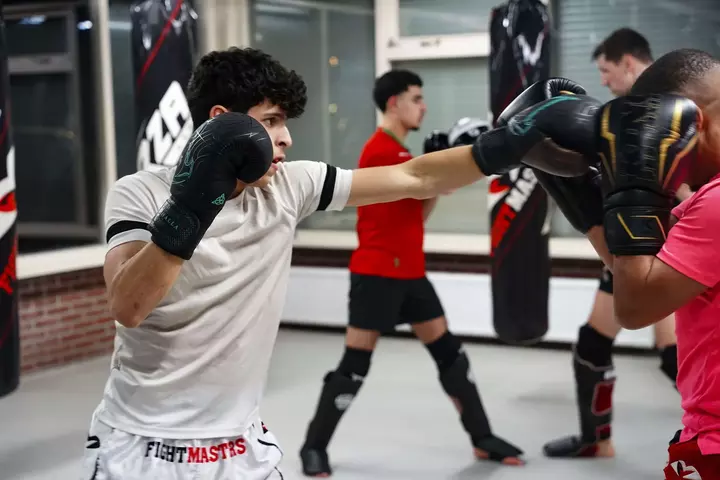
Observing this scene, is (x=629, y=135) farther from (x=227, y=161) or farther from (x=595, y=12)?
(x=595, y=12)

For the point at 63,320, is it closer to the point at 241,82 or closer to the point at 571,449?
the point at 571,449

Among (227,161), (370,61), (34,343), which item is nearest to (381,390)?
(34,343)

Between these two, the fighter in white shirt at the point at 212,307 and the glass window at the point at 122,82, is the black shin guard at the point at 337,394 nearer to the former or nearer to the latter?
the fighter in white shirt at the point at 212,307

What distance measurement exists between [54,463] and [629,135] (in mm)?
2627

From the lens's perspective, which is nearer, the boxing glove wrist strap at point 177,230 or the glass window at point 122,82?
the boxing glove wrist strap at point 177,230

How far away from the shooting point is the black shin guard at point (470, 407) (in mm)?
2912

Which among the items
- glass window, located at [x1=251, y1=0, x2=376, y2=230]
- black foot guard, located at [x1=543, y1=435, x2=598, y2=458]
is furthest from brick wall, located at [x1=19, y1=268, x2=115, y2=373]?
black foot guard, located at [x1=543, y1=435, x2=598, y2=458]

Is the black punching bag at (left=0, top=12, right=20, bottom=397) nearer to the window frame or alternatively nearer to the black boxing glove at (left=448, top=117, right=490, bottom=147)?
the black boxing glove at (left=448, top=117, right=490, bottom=147)

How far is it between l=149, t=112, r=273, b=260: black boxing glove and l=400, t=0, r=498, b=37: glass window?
14.1ft

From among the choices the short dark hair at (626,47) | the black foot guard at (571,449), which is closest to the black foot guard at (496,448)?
the black foot guard at (571,449)

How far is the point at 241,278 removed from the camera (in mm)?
1410

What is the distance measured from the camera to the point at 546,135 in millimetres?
1391

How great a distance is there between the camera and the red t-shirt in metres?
2.94

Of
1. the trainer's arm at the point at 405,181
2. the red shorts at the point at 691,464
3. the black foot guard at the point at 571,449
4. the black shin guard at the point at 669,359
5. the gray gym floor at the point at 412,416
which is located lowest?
the gray gym floor at the point at 412,416
